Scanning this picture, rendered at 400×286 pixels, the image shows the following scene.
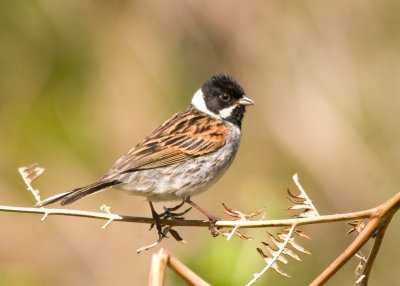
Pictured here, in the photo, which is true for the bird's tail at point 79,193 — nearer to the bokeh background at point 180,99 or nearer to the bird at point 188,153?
the bird at point 188,153

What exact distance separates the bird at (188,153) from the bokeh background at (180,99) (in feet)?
5.32

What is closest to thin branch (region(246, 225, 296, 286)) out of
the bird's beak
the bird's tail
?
the bird's tail

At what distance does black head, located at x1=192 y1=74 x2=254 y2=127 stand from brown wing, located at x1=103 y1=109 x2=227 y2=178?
0.27ft

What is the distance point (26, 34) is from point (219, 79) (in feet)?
8.24

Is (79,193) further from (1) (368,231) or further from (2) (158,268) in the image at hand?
(1) (368,231)

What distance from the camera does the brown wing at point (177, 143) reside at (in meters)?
4.14

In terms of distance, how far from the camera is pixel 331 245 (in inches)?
235

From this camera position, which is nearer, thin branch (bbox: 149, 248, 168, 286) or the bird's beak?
thin branch (bbox: 149, 248, 168, 286)

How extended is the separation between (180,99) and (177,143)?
2.47 meters

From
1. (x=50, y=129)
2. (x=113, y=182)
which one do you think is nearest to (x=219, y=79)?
(x=113, y=182)

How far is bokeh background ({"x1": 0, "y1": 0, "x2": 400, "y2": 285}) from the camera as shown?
6414 mm

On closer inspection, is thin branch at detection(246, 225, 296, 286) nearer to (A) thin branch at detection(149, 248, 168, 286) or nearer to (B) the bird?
(A) thin branch at detection(149, 248, 168, 286)

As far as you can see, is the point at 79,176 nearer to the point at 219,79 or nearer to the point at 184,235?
the point at 184,235

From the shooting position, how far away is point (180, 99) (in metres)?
6.86
